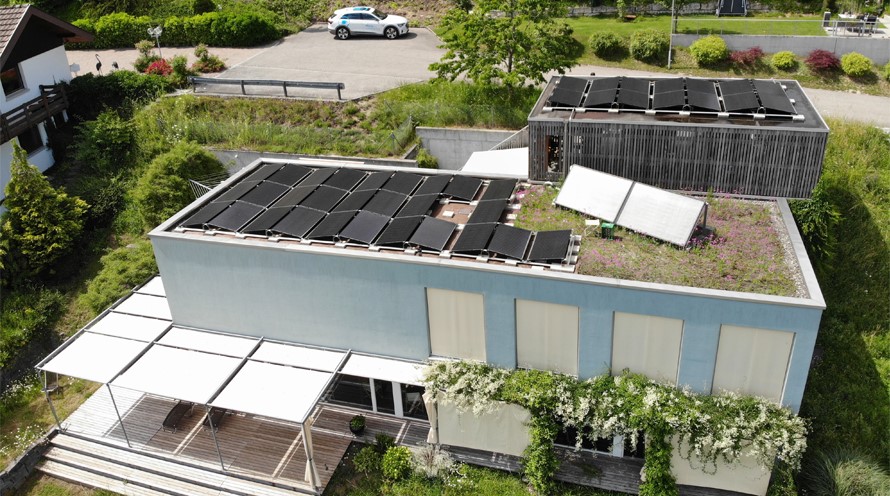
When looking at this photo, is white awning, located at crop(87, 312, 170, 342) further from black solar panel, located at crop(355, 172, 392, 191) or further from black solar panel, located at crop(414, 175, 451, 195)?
black solar panel, located at crop(414, 175, 451, 195)

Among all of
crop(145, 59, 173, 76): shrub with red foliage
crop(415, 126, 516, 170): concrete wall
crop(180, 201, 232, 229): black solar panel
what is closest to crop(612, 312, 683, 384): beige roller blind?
crop(180, 201, 232, 229): black solar panel

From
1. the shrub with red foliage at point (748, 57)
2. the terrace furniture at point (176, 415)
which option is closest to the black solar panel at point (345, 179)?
the terrace furniture at point (176, 415)

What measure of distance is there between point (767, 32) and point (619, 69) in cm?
904

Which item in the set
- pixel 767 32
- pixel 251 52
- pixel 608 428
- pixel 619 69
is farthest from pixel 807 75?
pixel 251 52

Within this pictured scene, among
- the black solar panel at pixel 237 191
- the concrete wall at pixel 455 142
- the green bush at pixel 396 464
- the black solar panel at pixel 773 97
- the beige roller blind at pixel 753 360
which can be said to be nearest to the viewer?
the beige roller blind at pixel 753 360

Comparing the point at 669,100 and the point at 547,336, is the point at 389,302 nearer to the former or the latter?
the point at 547,336

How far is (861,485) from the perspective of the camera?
17281 mm

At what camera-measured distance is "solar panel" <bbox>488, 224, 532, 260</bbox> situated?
17.6 m

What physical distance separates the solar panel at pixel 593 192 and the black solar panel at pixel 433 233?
10.9 ft

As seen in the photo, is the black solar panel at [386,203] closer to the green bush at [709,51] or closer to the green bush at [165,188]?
the green bush at [165,188]

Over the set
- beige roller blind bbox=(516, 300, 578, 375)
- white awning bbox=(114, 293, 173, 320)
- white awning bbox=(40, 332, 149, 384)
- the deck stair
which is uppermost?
beige roller blind bbox=(516, 300, 578, 375)

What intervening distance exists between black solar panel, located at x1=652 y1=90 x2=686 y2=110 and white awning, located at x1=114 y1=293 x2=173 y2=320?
1644 cm

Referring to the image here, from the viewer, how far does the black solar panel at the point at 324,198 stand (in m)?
20.9

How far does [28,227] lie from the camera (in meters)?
27.3
